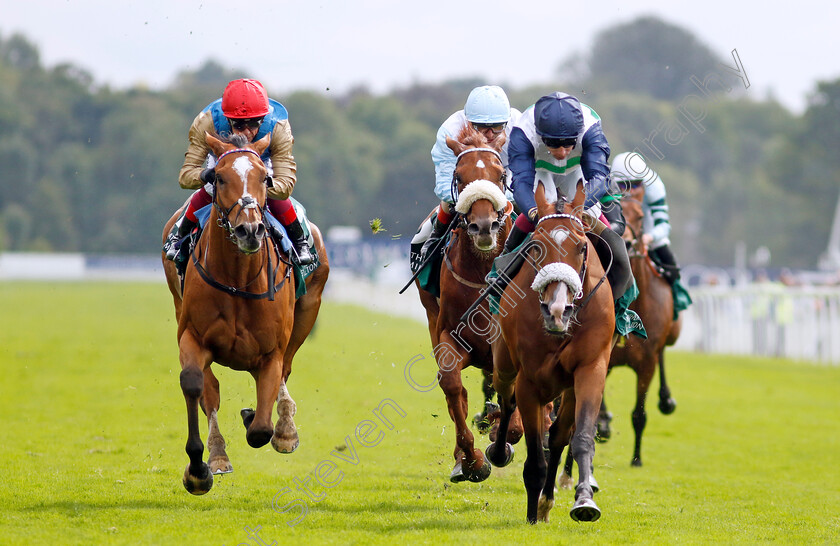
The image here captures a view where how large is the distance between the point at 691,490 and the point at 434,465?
2152 millimetres

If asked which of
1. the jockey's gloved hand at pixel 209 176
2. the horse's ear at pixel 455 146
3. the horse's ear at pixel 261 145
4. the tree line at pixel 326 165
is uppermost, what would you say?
the horse's ear at pixel 261 145

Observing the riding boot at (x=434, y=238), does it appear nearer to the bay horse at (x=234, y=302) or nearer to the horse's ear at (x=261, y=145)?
the bay horse at (x=234, y=302)

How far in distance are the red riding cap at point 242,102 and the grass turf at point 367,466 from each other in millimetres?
2555

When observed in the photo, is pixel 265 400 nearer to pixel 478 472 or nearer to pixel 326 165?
pixel 478 472

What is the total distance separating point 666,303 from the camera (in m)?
10.4

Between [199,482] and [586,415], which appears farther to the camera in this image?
[199,482]

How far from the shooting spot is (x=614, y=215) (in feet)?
28.0

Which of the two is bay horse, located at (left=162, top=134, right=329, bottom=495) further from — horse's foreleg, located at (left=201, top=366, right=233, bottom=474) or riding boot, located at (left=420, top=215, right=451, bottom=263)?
riding boot, located at (left=420, top=215, right=451, bottom=263)

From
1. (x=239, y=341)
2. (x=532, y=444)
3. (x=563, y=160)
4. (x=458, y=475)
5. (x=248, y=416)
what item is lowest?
(x=458, y=475)

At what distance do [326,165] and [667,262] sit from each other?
125 feet

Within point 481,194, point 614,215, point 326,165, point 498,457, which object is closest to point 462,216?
point 481,194

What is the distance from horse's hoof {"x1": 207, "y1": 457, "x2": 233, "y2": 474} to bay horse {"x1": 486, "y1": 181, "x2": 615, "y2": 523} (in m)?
2.04

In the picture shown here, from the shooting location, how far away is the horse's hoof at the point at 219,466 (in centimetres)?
722

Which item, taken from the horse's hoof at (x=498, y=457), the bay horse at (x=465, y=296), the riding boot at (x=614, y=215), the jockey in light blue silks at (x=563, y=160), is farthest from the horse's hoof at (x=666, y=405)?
the jockey in light blue silks at (x=563, y=160)
